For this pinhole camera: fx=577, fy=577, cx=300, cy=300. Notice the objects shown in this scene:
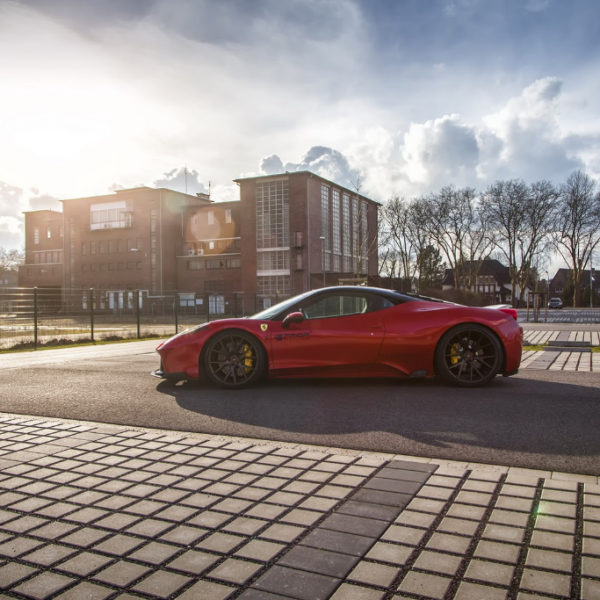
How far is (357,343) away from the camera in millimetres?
6699

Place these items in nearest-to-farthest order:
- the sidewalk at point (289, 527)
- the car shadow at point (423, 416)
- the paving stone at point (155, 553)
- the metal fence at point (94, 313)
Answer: the sidewalk at point (289, 527) → the paving stone at point (155, 553) → the car shadow at point (423, 416) → the metal fence at point (94, 313)

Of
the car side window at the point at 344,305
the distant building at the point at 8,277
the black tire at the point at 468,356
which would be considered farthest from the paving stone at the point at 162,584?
the distant building at the point at 8,277

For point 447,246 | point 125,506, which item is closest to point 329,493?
point 125,506

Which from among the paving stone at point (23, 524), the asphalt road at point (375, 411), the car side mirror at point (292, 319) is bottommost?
the asphalt road at point (375, 411)

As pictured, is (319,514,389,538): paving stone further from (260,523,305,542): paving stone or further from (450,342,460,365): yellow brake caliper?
(450,342,460,365): yellow brake caliper

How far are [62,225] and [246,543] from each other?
9172 centimetres

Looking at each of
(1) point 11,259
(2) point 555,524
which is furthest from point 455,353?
(1) point 11,259

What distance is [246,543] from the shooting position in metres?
2.54

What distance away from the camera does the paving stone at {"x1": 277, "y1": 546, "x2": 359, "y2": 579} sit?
→ 2281mm

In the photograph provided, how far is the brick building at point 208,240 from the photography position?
6362cm

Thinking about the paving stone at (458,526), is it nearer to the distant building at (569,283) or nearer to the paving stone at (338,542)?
the paving stone at (338,542)

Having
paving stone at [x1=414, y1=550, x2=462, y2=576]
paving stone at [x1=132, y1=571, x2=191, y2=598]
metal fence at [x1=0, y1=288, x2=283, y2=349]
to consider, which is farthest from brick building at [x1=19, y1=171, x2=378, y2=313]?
paving stone at [x1=132, y1=571, x2=191, y2=598]

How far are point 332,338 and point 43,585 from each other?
15.7ft

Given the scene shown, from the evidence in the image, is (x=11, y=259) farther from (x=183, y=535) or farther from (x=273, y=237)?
(x=183, y=535)
